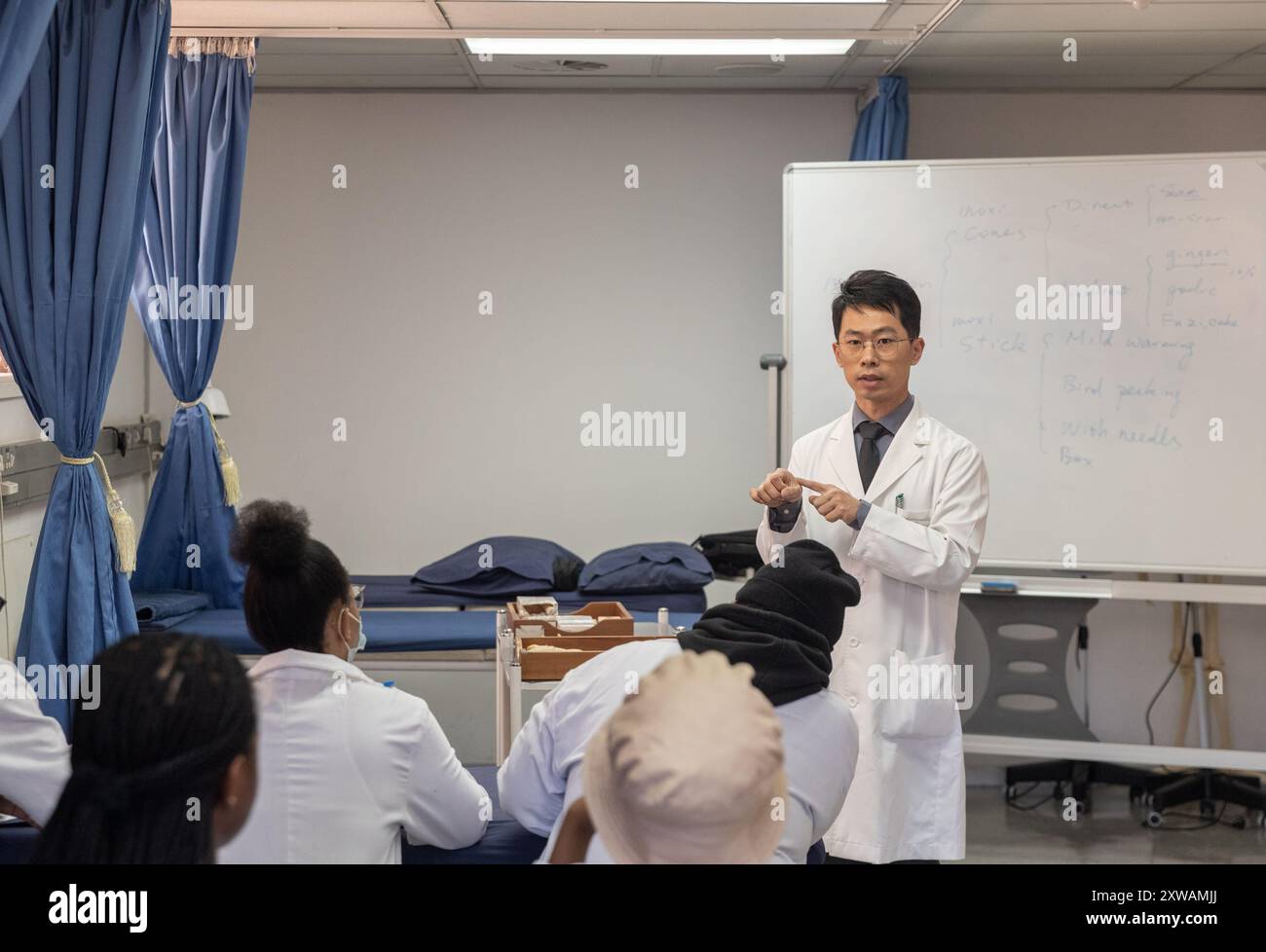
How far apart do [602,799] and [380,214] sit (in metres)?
4.02

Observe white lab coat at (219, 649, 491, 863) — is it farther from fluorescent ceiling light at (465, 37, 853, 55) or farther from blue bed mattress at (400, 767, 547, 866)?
fluorescent ceiling light at (465, 37, 853, 55)

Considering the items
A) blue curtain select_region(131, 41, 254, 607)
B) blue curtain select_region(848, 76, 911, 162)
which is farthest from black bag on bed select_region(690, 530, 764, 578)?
blue curtain select_region(131, 41, 254, 607)

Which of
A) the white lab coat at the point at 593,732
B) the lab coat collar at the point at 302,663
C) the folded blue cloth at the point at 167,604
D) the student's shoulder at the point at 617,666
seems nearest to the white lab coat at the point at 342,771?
the lab coat collar at the point at 302,663

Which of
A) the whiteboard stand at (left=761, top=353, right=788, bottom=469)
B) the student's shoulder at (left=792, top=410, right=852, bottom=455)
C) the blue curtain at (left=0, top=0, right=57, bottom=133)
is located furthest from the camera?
the whiteboard stand at (left=761, top=353, right=788, bottom=469)

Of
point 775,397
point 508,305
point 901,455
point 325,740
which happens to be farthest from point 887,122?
point 325,740

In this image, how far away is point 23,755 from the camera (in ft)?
5.84

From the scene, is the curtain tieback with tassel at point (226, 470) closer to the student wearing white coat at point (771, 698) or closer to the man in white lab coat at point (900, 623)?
the man in white lab coat at point (900, 623)

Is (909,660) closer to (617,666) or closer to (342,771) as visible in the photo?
(617,666)

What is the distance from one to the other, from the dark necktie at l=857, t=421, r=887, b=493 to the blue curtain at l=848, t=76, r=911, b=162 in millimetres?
1944

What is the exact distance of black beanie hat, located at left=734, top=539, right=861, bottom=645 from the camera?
1750mm

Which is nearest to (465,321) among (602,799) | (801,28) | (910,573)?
(801,28)

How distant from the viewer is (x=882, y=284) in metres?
2.66
